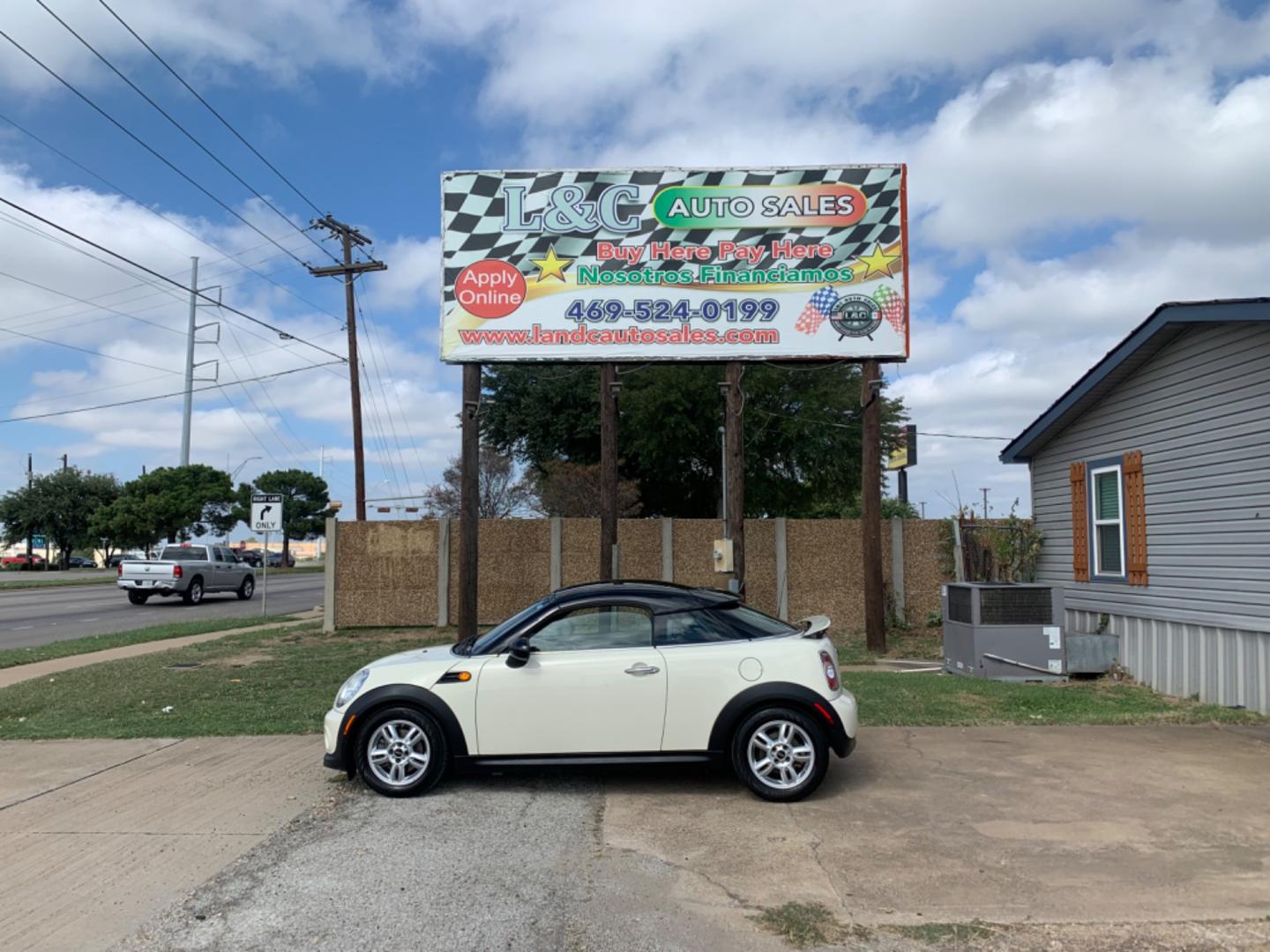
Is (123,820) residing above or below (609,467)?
below

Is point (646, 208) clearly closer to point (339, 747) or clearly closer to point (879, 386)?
point (879, 386)

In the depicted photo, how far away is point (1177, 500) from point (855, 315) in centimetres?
486

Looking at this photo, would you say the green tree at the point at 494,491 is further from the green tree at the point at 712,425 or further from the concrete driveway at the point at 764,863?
the concrete driveway at the point at 764,863

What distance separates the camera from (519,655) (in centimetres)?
642

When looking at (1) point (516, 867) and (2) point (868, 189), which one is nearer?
(1) point (516, 867)

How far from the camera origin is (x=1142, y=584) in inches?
439

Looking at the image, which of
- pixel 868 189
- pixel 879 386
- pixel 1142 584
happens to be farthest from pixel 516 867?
pixel 868 189

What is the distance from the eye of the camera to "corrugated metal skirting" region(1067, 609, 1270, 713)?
9227mm

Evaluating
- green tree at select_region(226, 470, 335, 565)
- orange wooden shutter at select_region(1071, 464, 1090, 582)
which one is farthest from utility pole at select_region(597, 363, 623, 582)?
green tree at select_region(226, 470, 335, 565)

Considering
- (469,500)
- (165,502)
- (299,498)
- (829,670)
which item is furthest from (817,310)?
(299,498)

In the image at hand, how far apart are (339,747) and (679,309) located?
857cm

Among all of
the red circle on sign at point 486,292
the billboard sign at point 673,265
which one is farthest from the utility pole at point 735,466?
the red circle on sign at point 486,292

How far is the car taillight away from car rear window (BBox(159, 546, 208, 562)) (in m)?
26.6

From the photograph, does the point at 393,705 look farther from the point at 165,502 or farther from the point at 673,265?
the point at 165,502
